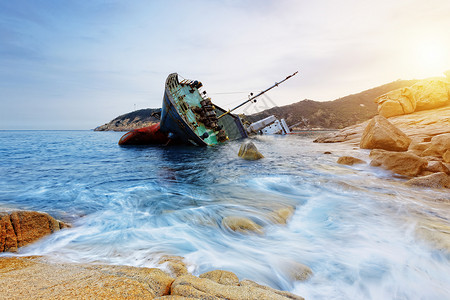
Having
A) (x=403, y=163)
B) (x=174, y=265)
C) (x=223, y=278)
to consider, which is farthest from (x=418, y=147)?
(x=174, y=265)

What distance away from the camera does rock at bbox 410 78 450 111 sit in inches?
859

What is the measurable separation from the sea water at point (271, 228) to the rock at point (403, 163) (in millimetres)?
449

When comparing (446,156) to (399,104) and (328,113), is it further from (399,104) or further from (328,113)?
(328,113)

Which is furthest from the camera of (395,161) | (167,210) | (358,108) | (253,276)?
(358,108)

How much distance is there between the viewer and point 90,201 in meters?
6.25

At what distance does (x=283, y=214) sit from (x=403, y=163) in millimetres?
6237

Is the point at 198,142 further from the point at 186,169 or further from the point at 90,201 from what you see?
the point at 90,201

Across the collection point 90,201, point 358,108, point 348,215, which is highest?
point 358,108

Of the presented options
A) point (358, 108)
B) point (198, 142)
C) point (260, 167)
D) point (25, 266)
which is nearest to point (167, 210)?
point (25, 266)

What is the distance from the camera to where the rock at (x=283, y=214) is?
16.0 ft

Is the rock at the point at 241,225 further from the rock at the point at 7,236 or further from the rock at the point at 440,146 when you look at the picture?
the rock at the point at 440,146

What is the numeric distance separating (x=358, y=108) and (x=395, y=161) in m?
106

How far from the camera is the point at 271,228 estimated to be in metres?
4.49

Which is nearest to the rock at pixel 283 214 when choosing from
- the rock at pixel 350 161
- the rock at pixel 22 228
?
the rock at pixel 22 228
